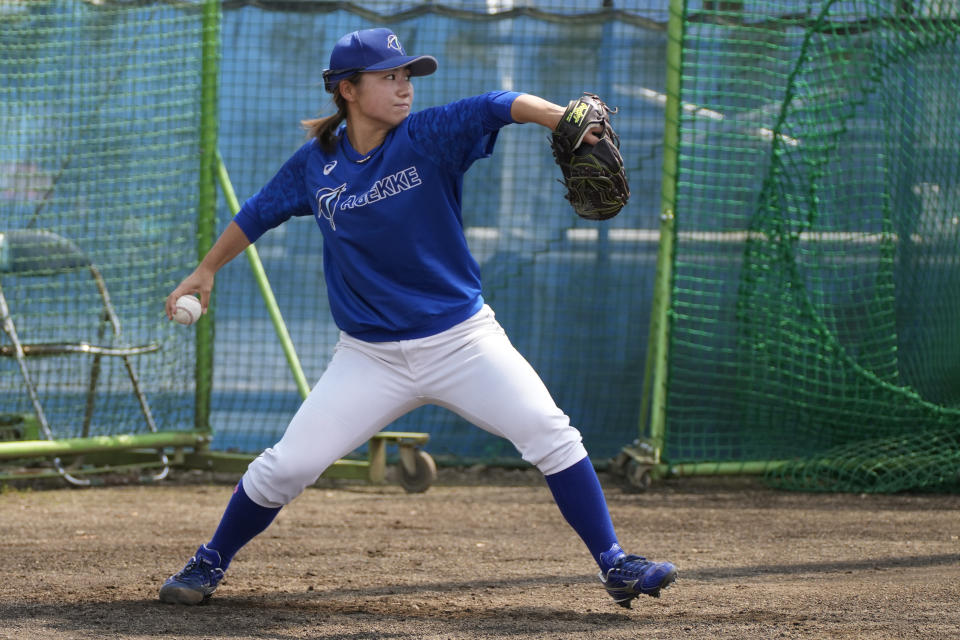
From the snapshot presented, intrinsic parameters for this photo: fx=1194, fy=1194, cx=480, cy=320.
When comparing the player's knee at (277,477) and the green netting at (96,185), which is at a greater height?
the green netting at (96,185)

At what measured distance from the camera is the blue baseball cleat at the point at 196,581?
3994mm

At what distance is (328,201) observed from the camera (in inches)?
155

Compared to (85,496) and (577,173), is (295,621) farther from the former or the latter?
(85,496)

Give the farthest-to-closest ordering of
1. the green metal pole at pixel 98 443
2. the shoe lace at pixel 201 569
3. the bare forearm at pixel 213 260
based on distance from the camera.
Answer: the green metal pole at pixel 98 443, the bare forearm at pixel 213 260, the shoe lace at pixel 201 569

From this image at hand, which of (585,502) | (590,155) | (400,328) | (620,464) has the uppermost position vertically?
(590,155)

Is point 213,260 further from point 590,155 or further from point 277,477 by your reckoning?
point 590,155

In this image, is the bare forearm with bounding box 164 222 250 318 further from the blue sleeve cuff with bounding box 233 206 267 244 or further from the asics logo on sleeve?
the asics logo on sleeve

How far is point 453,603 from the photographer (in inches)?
161

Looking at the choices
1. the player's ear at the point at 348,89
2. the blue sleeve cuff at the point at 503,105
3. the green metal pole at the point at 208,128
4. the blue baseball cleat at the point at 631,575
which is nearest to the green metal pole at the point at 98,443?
the green metal pole at the point at 208,128

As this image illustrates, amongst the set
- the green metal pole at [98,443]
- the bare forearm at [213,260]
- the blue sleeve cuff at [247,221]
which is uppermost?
the blue sleeve cuff at [247,221]

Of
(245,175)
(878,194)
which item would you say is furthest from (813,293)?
(245,175)

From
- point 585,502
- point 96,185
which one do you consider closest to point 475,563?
Result: point 585,502

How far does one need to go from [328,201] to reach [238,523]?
1119 mm

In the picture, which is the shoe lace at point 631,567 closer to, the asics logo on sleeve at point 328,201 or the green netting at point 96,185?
the asics logo on sleeve at point 328,201
